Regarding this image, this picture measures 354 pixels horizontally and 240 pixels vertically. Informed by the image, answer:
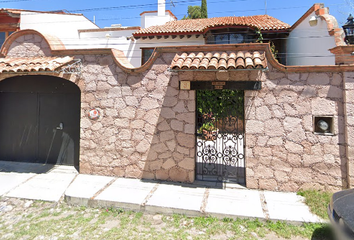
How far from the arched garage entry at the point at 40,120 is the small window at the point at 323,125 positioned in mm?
6072

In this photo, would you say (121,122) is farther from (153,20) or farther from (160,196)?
(153,20)

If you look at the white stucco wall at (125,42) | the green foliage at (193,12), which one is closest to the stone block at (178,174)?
the white stucco wall at (125,42)

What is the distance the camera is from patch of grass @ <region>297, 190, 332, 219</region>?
3935 millimetres

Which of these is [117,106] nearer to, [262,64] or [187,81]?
[187,81]

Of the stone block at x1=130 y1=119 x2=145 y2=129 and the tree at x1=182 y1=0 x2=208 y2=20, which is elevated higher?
the tree at x1=182 y1=0 x2=208 y2=20

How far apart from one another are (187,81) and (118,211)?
3162 mm

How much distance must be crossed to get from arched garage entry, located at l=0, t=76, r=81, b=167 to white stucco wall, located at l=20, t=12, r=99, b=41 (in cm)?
814

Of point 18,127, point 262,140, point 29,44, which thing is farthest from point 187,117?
point 18,127

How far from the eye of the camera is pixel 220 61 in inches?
181

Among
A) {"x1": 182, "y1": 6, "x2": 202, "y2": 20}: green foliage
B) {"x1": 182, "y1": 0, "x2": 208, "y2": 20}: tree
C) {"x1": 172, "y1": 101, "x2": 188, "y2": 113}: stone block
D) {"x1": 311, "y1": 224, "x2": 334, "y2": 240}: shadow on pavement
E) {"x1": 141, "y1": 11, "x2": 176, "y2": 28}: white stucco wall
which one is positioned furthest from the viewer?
{"x1": 182, "y1": 6, "x2": 202, "y2": 20}: green foliage

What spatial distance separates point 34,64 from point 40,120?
195 centimetres

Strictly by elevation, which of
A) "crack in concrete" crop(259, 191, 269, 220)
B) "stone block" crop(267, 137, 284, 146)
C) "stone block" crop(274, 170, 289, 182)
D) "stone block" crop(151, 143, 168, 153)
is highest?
"stone block" crop(267, 137, 284, 146)

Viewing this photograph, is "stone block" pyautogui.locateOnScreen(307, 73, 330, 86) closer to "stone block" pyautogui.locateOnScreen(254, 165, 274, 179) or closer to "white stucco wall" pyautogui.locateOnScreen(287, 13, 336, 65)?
"stone block" pyautogui.locateOnScreen(254, 165, 274, 179)

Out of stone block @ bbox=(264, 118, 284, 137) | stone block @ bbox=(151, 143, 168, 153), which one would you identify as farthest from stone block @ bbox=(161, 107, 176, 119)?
stone block @ bbox=(264, 118, 284, 137)
